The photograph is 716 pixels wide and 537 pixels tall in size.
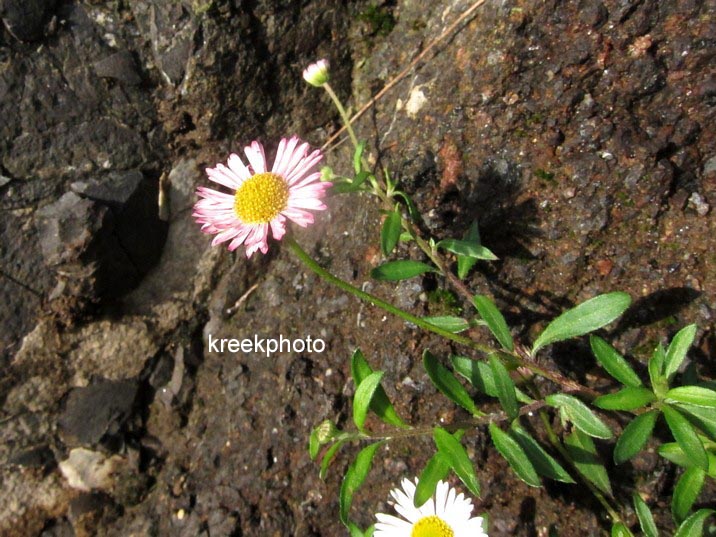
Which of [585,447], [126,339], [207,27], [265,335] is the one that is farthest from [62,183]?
[585,447]

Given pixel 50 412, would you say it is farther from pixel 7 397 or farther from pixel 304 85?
pixel 304 85

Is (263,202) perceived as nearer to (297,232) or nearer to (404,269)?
(404,269)

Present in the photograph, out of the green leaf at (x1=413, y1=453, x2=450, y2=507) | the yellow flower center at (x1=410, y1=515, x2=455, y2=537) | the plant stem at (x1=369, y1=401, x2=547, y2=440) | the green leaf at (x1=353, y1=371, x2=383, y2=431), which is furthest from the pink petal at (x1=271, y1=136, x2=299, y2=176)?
the yellow flower center at (x1=410, y1=515, x2=455, y2=537)

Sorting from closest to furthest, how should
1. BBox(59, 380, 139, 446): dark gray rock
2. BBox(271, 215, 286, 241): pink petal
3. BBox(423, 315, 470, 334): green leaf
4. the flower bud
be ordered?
1. BBox(271, 215, 286, 241): pink petal
2. BBox(423, 315, 470, 334): green leaf
3. the flower bud
4. BBox(59, 380, 139, 446): dark gray rock

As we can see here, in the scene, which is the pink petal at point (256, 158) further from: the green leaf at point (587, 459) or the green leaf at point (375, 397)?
the green leaf at point (587, 459)

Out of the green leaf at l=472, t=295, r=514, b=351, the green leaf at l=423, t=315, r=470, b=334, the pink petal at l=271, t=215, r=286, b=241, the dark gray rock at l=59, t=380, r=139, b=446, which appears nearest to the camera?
the pink petal at l=271, t=215, r=286, b=241

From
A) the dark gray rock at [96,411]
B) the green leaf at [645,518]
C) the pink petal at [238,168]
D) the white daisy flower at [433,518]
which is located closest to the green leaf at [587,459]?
the green leaf at [645,518]

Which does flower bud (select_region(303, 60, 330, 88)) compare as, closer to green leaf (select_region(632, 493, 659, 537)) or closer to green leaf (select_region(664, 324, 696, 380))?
green leaf (select_region(664, 324, 696, 380))

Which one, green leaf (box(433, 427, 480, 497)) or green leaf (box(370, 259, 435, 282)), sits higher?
green leaf (box(370, 259, 435, 282))
